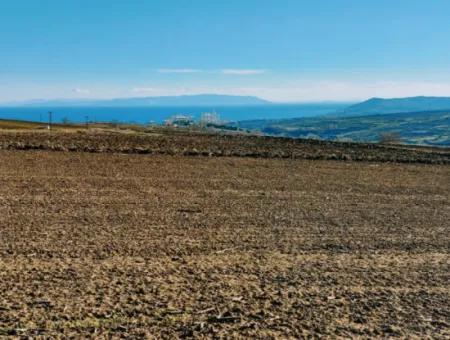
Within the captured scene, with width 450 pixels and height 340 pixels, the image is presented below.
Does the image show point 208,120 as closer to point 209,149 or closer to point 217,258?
point 209,149

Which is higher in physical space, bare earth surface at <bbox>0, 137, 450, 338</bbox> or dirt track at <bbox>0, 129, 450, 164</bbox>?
dirt track at <bbox>0, 129, 450, 164</bbox>

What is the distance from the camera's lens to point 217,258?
865cm

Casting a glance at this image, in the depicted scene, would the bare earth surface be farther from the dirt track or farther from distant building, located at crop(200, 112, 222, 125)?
distant building, located at crop(200, 112, 222, 125)

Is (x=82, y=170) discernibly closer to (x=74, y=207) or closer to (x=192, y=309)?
(x=74, y=207)

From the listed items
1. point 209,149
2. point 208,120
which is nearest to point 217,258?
point 209,149

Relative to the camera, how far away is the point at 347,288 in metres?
7.51

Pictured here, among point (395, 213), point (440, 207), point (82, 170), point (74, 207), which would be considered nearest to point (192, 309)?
point (74, 207)

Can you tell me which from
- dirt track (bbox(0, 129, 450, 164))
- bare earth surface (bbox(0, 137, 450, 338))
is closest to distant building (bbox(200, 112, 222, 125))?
dirt track (bbox(0, 129, 450, 164))

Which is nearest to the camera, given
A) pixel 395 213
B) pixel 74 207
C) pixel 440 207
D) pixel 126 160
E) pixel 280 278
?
pixel 280 278

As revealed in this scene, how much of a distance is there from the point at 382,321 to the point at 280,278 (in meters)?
1.76

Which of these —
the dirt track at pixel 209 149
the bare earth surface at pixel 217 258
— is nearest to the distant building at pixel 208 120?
the dirt track at pixel 209 149

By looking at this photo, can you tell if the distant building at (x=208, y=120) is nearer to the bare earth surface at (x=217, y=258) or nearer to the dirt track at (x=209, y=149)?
the dirt track at (x=209, y=149)

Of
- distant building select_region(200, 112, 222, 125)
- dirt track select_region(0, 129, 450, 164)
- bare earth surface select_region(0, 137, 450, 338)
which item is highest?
distant building select_region(200, 112, 222, 125)

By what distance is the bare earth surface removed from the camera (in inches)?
247
